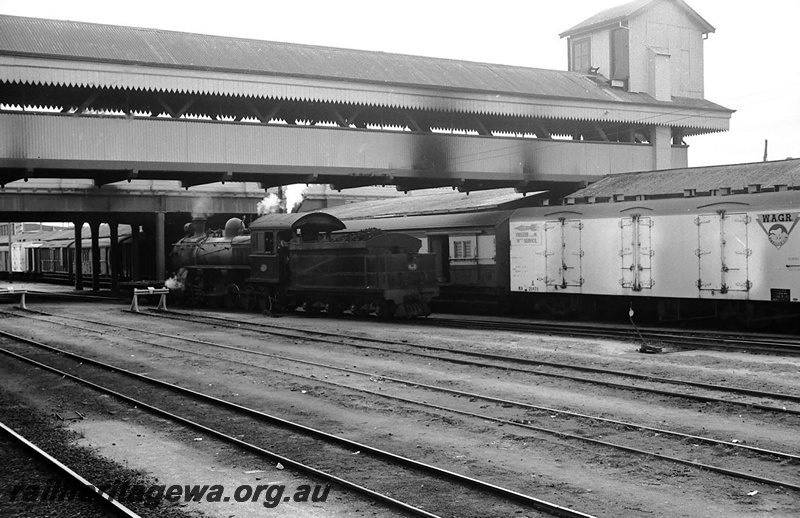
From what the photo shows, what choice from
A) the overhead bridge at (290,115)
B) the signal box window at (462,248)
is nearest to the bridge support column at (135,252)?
the overhead bridge at (290,115)

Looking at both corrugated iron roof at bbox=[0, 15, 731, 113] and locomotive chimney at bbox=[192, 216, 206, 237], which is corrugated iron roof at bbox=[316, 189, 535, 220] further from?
Answer: locomotive chimney at bbox=[192, 216, 206, 237]

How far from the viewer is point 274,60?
25016 mm

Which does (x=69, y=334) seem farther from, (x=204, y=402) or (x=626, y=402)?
(x=626, y=402)

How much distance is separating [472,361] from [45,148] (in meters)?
13.0

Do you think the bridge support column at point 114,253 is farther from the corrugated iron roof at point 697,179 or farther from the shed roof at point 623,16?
the corrugated iron roof at point 697,179

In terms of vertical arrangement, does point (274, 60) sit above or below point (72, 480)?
above

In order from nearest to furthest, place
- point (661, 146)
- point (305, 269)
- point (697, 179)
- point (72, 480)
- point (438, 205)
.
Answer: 1. point (72, 480)
2. point (697, 179)
3. point (305, 269)
4. point (661, 146)
5. point (438, 205)

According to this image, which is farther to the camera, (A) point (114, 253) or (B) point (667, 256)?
(A) point (114, 253)

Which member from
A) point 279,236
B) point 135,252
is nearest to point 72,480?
point 279,236

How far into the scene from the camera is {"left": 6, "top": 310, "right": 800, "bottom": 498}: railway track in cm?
789

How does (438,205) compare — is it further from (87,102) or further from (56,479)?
(56,479)

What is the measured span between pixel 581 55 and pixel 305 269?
17057 millimetres

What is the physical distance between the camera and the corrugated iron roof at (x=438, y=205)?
99.4ft

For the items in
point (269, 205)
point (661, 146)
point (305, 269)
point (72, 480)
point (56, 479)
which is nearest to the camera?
point (72, 480)
